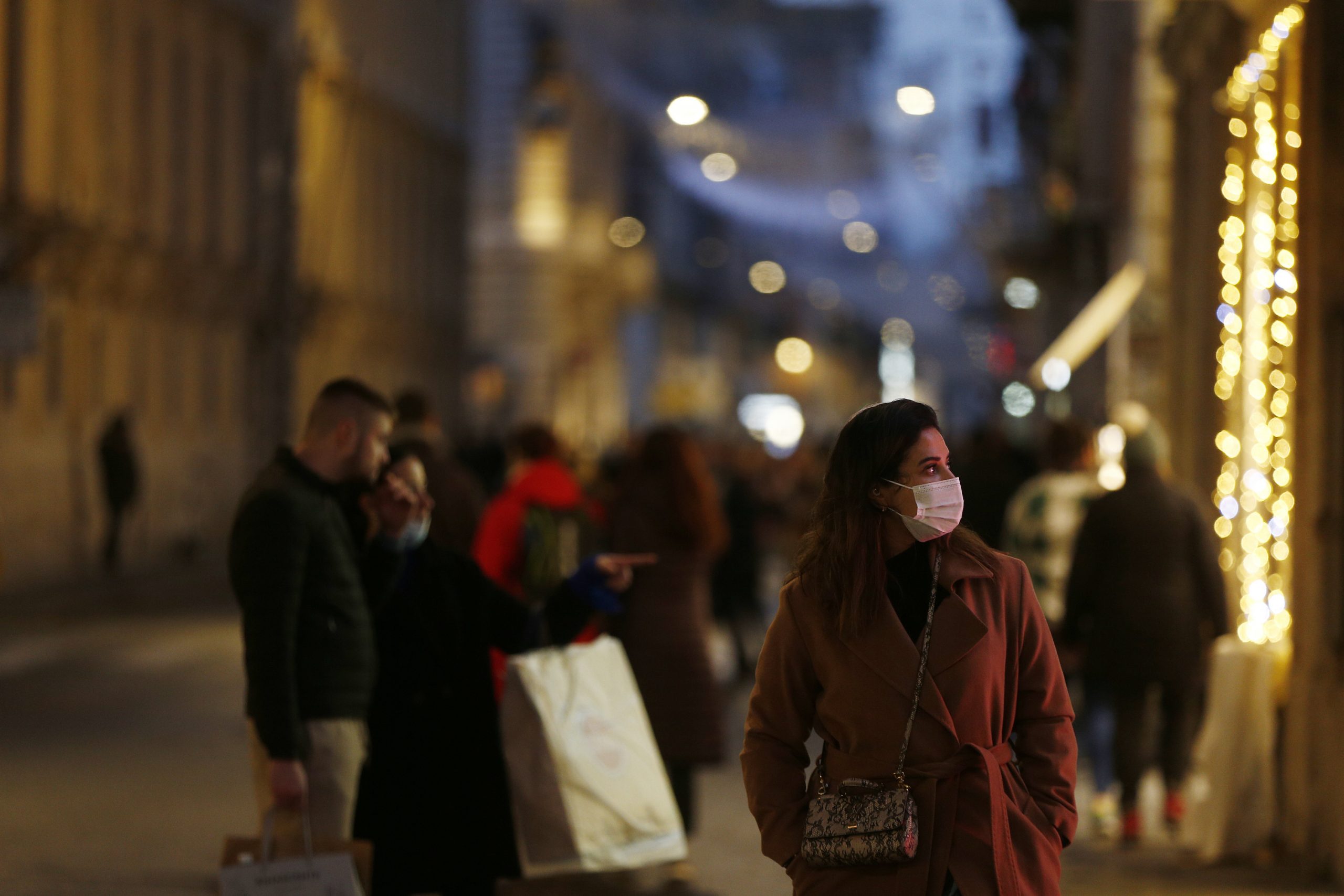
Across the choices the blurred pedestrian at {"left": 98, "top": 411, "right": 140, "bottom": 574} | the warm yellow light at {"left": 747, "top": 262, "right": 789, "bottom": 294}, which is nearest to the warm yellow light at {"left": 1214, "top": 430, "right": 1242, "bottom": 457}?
the blurred pedestrian at {"left": 98, "top": 411, "right": 140, "bottom": 574}

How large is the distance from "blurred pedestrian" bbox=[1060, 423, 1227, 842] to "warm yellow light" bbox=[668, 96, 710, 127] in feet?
77.7

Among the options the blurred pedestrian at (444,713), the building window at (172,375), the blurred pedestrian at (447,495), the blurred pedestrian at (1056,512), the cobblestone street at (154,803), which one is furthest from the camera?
the building window at (172,375)

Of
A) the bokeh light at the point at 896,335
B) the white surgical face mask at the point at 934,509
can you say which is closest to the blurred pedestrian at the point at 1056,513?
the white surgical face mask at the point at 934,509

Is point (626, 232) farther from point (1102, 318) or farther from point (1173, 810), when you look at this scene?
point (1173, 810)

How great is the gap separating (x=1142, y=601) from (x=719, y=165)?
37801 millimetres

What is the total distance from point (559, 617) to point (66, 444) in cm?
2084

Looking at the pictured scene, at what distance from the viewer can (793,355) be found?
98812mm

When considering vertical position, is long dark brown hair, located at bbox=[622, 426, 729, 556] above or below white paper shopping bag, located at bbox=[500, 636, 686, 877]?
above

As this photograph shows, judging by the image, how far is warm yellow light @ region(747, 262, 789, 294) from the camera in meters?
98.1

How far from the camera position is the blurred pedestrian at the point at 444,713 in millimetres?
6039

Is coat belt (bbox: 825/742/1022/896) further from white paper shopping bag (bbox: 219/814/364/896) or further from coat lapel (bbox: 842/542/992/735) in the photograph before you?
white paper shopping bag (bbox: 219/814/364/896)

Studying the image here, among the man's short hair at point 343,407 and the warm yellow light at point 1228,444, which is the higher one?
the man's short hair at point 343,407

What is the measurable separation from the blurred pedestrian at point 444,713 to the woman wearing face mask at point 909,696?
2069mm

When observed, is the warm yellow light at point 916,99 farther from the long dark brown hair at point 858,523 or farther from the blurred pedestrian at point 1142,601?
the long dark brown hair at point 858,523
